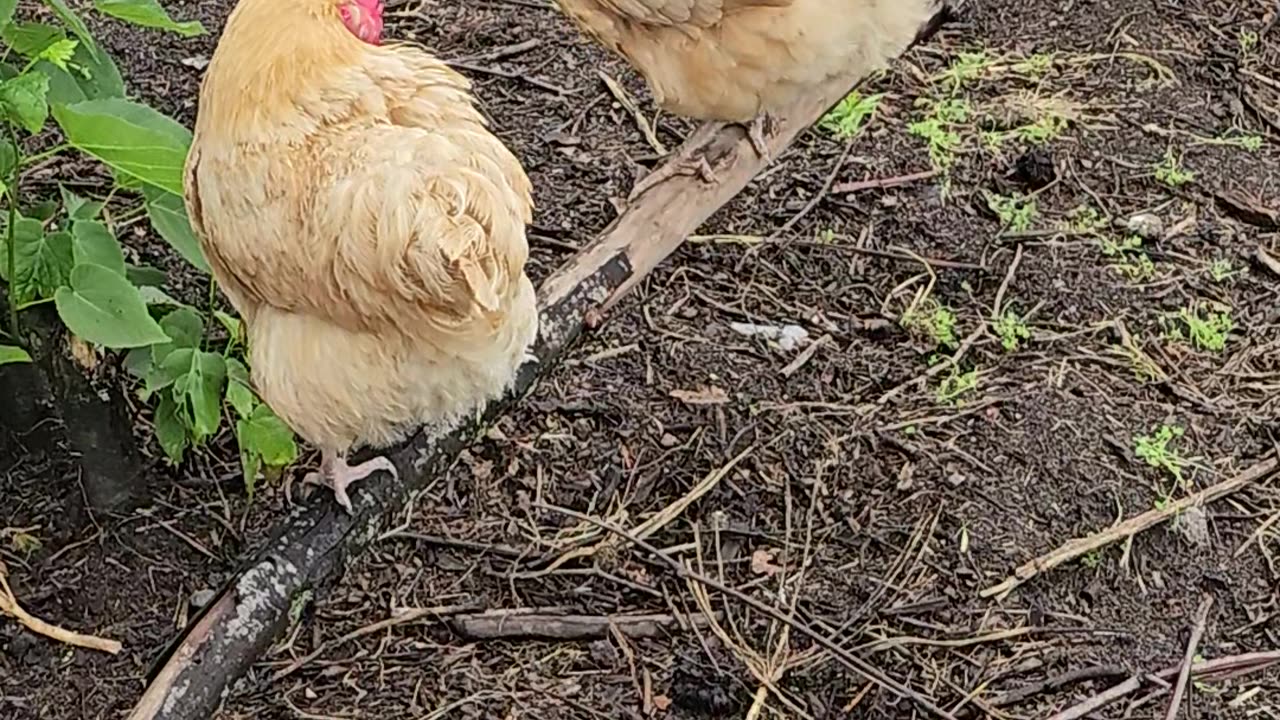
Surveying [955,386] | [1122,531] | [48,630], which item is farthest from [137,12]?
[1122,531]

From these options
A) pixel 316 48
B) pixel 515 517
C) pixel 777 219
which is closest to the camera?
pixel 316 48

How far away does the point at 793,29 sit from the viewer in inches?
132

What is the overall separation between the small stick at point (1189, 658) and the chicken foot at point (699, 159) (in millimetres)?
1497

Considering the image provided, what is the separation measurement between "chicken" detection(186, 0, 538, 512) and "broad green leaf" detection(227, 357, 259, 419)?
0.12 metres

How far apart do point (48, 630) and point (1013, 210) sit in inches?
119

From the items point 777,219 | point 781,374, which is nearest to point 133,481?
point 781,374

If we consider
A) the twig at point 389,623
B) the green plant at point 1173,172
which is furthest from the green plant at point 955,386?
the twig at point 389,623

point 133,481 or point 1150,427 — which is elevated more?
point 133,481

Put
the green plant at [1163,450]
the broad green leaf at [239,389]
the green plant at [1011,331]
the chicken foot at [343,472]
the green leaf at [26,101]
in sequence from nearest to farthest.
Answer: the green leaf at [26,101], the chicken foot at [343,472], the broad green leaf at [239,389], the green plant at [1163,450], the green plant at [1011,331]

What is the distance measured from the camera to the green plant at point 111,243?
259 cm

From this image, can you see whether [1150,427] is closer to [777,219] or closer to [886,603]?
[886,603]

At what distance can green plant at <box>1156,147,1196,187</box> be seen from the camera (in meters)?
4.66

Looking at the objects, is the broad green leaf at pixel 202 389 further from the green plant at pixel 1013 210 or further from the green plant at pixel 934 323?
the green plant at pixel 1013 210

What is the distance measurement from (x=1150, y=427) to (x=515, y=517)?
5.53ft
